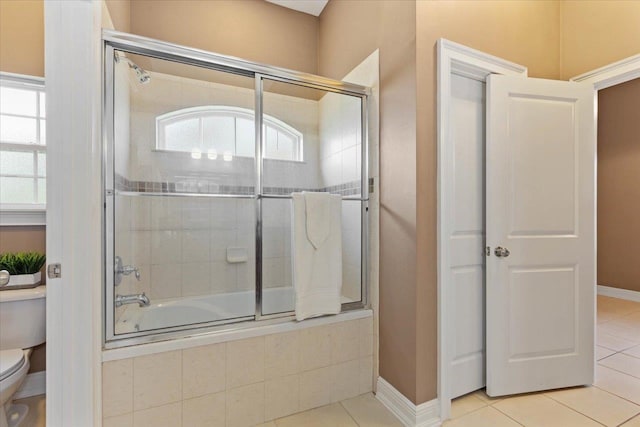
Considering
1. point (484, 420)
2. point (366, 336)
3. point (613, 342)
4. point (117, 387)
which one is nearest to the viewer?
point (117, 387)

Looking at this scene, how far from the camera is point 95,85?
1.30m

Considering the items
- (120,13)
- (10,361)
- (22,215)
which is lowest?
(10,361)

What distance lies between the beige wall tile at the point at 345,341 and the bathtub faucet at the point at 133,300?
1.14 meters

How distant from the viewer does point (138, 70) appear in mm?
1812

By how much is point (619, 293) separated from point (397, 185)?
13.4 feet

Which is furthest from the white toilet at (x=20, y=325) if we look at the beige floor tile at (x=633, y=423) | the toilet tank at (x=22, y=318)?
the beige floor tile at (x=633, y=423)

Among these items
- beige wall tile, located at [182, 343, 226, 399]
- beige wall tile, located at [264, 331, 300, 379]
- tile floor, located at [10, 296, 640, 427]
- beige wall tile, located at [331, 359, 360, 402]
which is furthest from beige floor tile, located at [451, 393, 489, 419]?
beige wall tile, located at [182, 343, 226, 399]

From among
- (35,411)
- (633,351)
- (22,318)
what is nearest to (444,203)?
(633,351)

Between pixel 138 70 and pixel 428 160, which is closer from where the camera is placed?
pixel 428 160

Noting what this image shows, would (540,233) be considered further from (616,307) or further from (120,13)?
(120,13)

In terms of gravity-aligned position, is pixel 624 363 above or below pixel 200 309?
below

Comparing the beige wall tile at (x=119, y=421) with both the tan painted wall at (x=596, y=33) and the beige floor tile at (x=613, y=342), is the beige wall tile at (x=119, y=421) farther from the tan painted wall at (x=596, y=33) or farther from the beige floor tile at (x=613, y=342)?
the beige floor tile at (x=613, y=342)

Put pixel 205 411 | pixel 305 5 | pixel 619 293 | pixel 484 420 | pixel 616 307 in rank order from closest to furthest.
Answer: pixel 205 411, pixel 484 420, pixel 305 5, pixel 616 307, pixel 619 293

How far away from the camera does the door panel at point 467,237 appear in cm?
181
